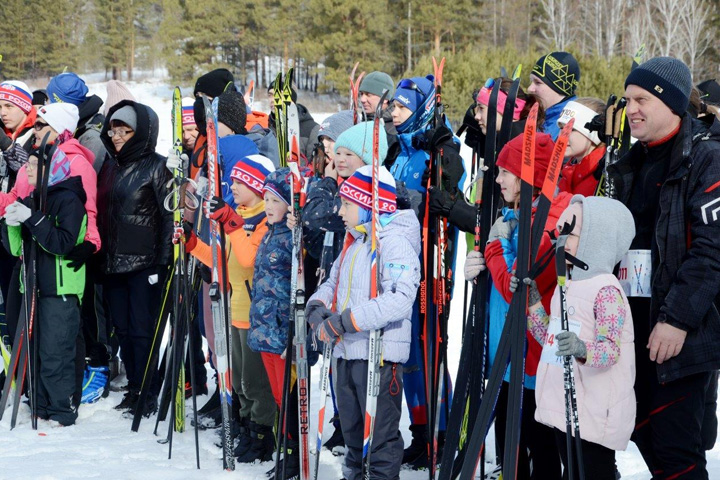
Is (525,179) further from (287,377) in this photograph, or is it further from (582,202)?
(287,377)

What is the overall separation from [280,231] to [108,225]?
173 cm

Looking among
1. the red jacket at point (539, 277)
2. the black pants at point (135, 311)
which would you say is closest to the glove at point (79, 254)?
the black pants at point (135, 311)

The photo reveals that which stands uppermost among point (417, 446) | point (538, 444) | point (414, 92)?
point (414, 92)

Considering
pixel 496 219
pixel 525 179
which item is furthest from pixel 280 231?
pixel 525 179

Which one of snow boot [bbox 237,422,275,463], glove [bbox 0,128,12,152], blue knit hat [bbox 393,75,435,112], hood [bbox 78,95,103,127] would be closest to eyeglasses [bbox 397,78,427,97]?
blue knit hat [bbox 393,75,435,112]

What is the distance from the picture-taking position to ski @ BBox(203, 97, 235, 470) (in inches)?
158

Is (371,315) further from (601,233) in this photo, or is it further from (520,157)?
(601,233)

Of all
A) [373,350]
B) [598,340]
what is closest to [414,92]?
[373,350]

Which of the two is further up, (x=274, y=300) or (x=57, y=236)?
(x=57, y=236)

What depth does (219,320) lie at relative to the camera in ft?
13.3

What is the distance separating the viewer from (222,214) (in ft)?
13.1

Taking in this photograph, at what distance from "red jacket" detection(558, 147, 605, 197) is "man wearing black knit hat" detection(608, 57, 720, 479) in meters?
0.57

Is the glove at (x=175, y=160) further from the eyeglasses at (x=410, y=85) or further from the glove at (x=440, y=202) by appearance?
the glove at (x=440, y=202)

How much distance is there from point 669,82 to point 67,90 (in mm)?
5159
